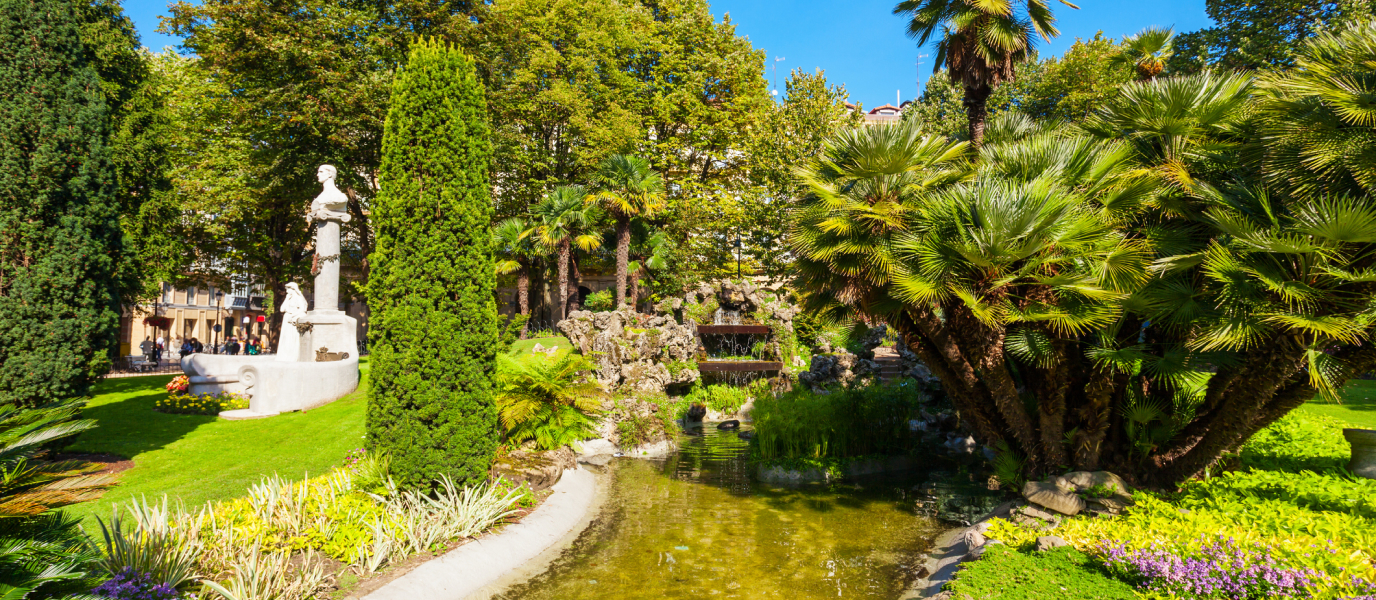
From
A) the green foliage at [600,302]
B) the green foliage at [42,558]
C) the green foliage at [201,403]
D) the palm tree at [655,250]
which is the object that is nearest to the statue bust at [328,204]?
the green foliage at [201,403]

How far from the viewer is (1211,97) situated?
9.26 meters

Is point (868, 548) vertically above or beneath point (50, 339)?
beneath

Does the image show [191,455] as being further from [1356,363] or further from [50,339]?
[1356,363]

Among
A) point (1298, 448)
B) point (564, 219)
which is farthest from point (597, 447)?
point (564, 219)

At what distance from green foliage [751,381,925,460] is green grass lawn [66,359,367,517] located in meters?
8.67

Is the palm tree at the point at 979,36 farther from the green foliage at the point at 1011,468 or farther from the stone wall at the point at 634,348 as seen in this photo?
the stone wall at the point at 634,348

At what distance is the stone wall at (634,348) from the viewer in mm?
21891

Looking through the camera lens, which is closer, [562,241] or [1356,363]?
[1356,363]

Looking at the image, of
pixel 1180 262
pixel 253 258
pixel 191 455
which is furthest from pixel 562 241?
pixel 1180 262

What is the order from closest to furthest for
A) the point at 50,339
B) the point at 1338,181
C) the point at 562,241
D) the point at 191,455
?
the point at 1338,181, the point at 50,339, the point at 191,455, the point at 562,241

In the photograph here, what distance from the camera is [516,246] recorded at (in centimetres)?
3195

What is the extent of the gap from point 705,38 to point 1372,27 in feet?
111

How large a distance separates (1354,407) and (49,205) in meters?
27.1

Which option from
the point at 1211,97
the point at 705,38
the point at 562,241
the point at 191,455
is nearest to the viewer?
the point at 1211,97
